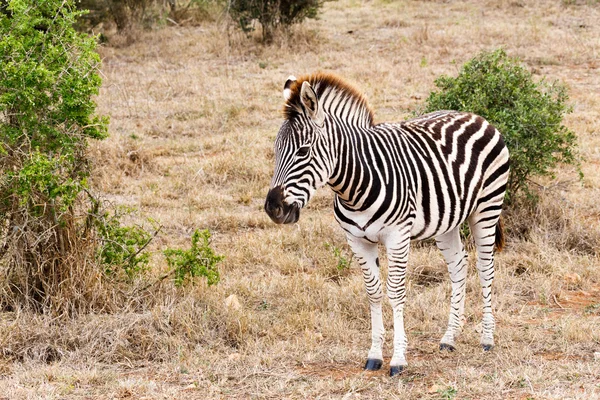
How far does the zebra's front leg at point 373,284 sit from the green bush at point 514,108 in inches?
123

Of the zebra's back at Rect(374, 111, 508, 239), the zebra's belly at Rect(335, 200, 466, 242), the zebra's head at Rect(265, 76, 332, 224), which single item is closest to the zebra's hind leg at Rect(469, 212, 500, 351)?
the zebra's back at Rect(374, 111, 508, 239)

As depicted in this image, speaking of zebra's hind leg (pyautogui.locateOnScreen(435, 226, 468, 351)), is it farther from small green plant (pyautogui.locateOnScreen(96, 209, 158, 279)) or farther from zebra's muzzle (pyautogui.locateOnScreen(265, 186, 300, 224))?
small green plant (pyautogui.locateOnScreen(96, 209, 158, 279))

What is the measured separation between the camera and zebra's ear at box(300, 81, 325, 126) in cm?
513

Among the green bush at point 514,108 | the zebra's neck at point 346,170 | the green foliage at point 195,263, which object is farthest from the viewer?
the green bush at point 514,108

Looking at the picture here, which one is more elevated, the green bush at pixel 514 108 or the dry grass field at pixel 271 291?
the green bush at pixel 514 108

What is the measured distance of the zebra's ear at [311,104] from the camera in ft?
16.8

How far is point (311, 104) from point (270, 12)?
1197 cm

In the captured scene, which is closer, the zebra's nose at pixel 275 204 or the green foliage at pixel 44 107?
the zebra's nose at pixel 275 204

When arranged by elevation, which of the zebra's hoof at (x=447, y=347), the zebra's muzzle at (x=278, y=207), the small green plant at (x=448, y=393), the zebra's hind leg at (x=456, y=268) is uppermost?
the zebra's muzzle at (x=278, y=207)

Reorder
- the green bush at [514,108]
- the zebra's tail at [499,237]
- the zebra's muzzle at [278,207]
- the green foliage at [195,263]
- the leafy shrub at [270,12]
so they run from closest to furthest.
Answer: the zebra's muzzle at [278,207], the zebra's tail at [499,237], the green foliage at [195,263], the green bush at [514,108], the leafy shrub at [270,12]

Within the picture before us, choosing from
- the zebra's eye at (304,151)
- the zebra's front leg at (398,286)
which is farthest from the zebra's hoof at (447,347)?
the zebra's eye at (304,151)

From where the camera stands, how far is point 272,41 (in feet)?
55.5

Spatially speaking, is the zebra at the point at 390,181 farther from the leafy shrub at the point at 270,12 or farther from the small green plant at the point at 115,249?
the leafy shrub at the point at 270,12

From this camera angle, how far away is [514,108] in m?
8.41
